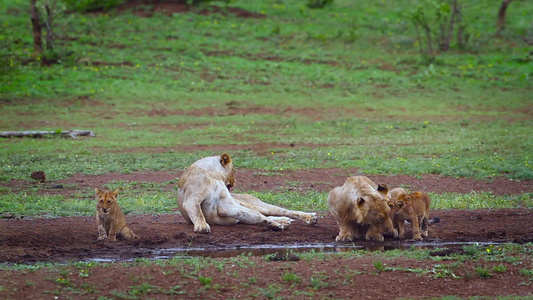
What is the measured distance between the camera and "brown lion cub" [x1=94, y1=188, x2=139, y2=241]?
9391 mm

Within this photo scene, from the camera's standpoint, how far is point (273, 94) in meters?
26.6

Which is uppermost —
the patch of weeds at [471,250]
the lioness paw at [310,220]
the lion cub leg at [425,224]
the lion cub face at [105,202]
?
the lion cub face at [105,202]

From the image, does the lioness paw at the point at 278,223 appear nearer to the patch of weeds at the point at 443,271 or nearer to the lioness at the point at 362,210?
the lioness at the point at 362,210

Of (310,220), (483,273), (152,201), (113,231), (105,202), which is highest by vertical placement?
(105,202)

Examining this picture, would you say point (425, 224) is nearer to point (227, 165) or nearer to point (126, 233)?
point (227, 165)

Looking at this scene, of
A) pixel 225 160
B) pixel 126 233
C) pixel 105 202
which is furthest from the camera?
pixel 225 160

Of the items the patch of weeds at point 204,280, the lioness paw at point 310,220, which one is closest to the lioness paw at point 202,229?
the lioness paw at point 310,220

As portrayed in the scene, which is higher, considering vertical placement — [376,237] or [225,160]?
[225,160]

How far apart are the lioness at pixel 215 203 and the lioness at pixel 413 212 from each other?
135 cm

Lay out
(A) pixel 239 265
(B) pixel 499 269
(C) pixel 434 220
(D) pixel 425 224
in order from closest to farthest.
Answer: (B) pixel 499 269 < (A) pixel 239 265 < (D) pixel 425 224 < (C) pixel 434 220

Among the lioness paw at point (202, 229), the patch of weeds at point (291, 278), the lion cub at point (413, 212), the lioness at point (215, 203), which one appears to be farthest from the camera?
the lioness at point (215, 203)

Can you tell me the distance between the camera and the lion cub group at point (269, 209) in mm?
9602

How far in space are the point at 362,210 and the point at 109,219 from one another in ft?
10.4

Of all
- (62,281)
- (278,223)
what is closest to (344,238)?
(278,223)
